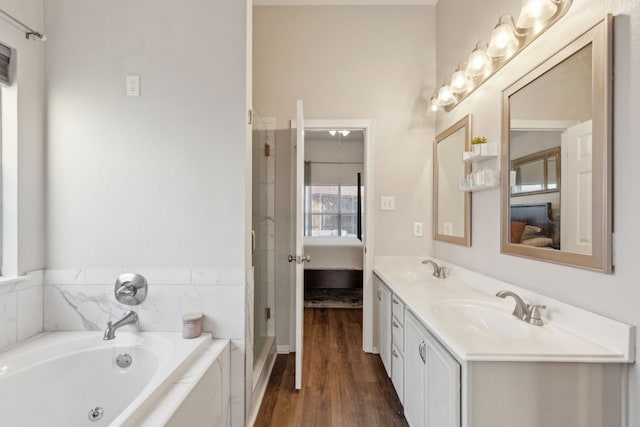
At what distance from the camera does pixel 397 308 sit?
1836mm

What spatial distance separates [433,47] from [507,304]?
2169 millimetres

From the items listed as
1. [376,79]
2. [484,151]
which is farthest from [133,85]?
[484,151]

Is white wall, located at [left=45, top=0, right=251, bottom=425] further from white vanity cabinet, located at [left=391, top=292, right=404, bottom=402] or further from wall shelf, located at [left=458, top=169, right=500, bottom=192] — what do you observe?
wall shelf, located at [left=458, top=169, right=500, bottom=192]

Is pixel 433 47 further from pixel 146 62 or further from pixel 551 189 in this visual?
pixel 146 62

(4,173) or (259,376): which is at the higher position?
(4,173)

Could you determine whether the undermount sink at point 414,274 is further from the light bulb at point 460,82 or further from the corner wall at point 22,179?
the corner wall at point 22,179

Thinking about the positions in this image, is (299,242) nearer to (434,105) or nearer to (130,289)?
(130,289)

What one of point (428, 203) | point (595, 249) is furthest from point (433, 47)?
point (595, 249)

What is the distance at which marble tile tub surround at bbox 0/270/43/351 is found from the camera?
134 centimetres

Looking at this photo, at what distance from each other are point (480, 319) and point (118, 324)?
1815 millimetres

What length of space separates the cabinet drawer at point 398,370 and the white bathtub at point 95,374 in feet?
3.29

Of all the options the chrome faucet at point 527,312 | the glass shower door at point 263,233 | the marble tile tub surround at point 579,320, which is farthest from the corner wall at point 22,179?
the marble tile tub surround at point 579,320

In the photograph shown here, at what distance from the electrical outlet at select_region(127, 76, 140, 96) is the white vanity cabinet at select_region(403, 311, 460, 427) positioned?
1.90 metres

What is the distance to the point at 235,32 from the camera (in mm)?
1514
